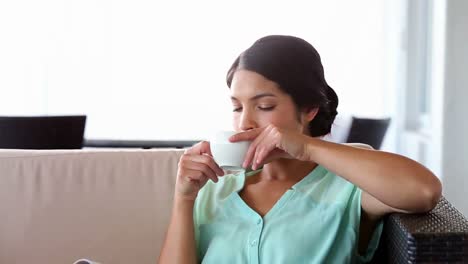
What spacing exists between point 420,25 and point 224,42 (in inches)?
49.9

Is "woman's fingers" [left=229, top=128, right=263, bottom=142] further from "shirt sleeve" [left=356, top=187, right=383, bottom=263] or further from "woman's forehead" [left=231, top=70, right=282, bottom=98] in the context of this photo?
"shirt sleeve" [left=356, top=187, right=383, bottom=263]

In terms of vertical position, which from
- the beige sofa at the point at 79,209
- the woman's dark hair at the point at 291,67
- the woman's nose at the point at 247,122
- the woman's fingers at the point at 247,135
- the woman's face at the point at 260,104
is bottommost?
the beige sofa at the point at 79,209

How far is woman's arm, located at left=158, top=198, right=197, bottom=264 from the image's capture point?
1.47 m

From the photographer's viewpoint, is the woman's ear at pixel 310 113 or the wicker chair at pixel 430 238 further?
the woman's ear at pixel 310 113

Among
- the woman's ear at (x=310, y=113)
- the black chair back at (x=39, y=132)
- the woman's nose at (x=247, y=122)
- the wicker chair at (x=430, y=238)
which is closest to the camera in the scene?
the wicker chair at (x=430, y=238)

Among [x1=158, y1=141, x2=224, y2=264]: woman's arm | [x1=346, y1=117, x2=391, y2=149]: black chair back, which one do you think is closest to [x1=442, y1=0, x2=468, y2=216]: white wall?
[x1=346, y1=117, x2=391, y2=149]: black chair back

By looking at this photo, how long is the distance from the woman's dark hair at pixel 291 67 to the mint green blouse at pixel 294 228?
0.55 feet

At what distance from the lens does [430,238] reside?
1.17 meters

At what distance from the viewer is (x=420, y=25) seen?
425 cm

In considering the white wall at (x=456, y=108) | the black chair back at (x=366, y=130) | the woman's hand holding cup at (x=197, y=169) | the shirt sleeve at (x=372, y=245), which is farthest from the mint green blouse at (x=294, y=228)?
the white wall at (x=456, y=108)

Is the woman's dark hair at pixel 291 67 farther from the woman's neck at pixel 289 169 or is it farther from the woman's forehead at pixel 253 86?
the woman's neck at pixel 289 169

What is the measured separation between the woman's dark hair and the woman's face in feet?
0.05

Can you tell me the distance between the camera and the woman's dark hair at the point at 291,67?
147cm

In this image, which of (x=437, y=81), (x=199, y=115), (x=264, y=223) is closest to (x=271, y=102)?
(x=264, y=223)
